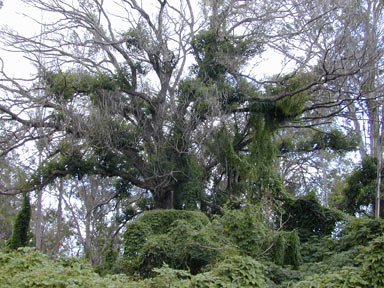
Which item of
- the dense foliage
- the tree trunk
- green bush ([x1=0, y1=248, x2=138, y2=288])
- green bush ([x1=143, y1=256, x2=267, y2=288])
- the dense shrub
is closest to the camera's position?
green bush ([x1=0, y1=248, x2=138, y2=288])

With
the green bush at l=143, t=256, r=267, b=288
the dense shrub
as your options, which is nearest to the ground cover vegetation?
the dense shrub

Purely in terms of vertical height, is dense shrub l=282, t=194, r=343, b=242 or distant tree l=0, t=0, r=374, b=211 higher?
distant tree l=0, t=0, r=374, b=211

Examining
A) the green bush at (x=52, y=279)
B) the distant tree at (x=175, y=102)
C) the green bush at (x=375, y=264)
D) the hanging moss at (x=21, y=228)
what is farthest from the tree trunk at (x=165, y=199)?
the green bush at (x=375, y=264)

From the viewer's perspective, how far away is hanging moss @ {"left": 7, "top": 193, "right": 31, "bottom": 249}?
55.5 feet

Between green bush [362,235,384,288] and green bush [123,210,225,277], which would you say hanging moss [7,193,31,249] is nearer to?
green bush [123,210,225,277]

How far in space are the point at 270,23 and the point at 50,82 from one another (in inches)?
334

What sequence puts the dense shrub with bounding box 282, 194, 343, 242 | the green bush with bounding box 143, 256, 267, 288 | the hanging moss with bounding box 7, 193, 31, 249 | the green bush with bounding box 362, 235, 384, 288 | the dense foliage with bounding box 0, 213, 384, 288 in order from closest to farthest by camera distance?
the green bush with bounding box 143, 256, 267, 288
the dense foliage with bounding box 0, 213, 384, 288
the green bush with bounding box 362, 235, 384, 288
the dense shrub with bounding box 282, 194, 343, 242
the hanging moss with bounding box 7, 193, 31, 249

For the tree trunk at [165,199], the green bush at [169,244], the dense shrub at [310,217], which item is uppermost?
the tree trunk at [165,199]

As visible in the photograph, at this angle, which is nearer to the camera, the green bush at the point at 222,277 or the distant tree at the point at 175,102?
the green bush at the point at 222,277

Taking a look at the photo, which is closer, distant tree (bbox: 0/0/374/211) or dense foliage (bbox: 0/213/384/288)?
dense foliage (bbox: 0/213/384/288)

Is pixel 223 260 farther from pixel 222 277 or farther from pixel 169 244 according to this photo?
pixel 169 244

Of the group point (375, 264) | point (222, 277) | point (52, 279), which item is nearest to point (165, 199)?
point (222, 277)

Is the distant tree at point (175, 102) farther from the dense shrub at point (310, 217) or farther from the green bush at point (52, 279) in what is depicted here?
the green bush at point (52, 279)

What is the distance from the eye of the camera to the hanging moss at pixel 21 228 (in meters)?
16.9
